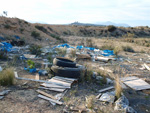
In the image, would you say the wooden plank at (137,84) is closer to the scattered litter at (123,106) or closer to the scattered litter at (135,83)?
the scattered litter at (135,83)

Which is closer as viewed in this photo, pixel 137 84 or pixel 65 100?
pixel 65 100

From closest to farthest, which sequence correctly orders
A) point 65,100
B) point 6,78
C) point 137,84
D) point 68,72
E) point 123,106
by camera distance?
point 123,106 → point 65,100 → point 6,78 → point 68,72 → point 137,84

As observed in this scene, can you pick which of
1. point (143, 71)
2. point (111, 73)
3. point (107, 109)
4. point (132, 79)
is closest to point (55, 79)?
point (107, 109)

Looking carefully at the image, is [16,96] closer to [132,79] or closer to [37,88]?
[37,88]

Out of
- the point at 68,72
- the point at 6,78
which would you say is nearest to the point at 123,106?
the point at 68,72

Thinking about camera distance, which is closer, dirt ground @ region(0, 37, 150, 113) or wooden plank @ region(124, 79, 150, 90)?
dirt ground @ region(0, 37, 150, 113)

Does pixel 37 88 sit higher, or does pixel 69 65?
pixel 69 65

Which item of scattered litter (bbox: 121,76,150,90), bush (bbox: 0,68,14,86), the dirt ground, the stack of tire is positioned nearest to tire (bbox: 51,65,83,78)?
the stack of tire

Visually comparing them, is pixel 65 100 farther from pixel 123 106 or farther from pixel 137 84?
pixel 137 84

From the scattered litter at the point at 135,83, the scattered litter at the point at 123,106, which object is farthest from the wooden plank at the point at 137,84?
the scattered litter at the point at 123,106

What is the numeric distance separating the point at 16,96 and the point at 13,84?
900 millimetres

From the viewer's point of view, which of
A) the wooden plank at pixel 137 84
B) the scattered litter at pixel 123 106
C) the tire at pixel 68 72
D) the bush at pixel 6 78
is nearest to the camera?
the scattered litter at pixel 123 106

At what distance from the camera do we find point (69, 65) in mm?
6008

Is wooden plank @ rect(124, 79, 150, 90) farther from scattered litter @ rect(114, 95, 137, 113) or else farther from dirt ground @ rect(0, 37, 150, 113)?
scattered litter @ rect(114, 95, 137, 113)
